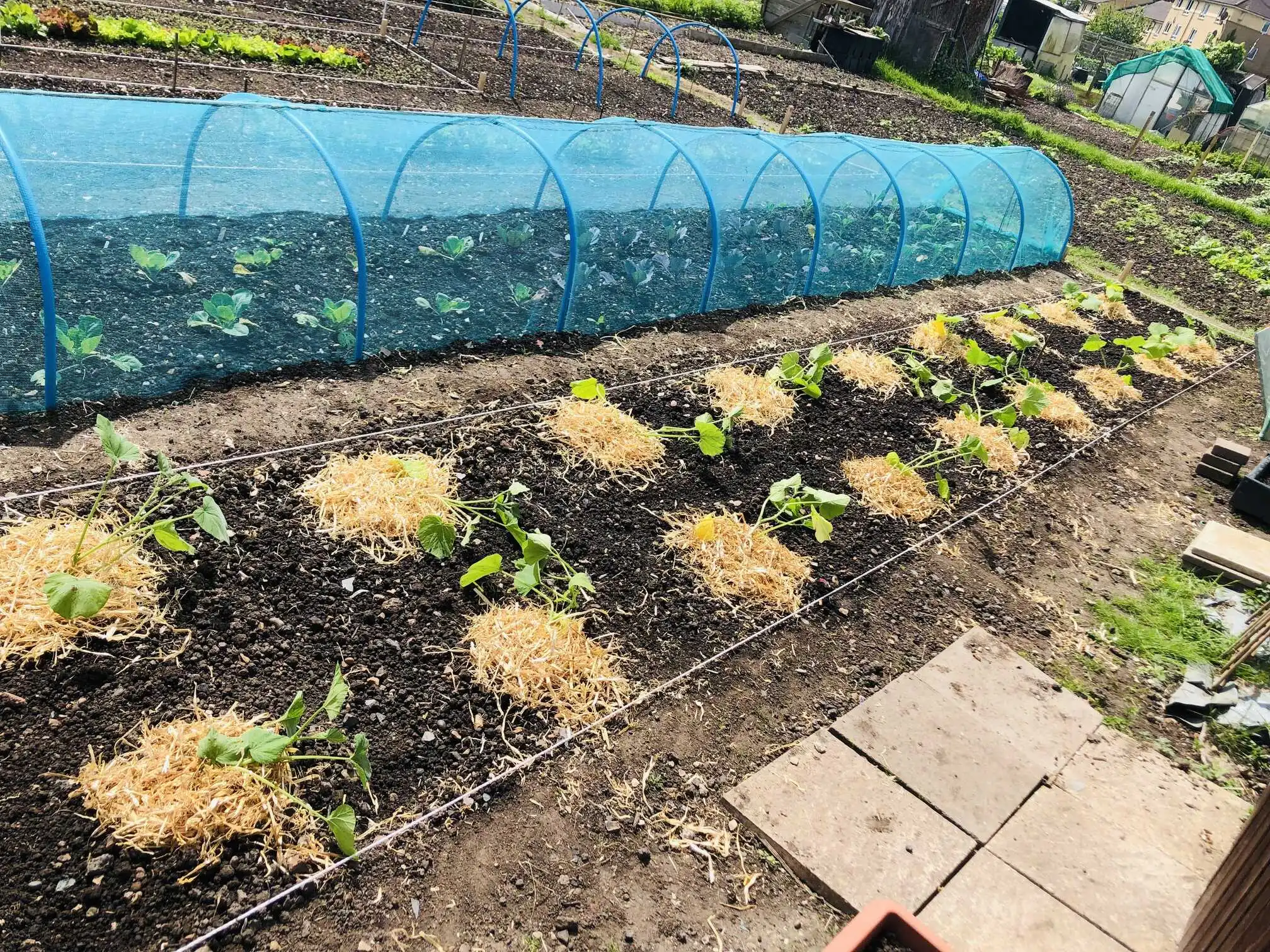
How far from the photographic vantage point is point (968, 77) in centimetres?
2711

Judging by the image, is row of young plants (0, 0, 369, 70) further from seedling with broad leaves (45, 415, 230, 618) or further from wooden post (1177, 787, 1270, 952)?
wooden post (1177, 787, 1270, 952)

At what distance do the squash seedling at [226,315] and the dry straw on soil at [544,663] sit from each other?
2.54m

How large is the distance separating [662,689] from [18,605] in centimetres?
270

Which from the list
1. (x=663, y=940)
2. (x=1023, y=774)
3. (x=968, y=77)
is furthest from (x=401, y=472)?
(x=968, y=77)

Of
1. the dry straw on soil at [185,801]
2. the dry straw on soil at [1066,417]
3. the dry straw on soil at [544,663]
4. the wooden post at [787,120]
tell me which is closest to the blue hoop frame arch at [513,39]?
the wooden post at [787,120]

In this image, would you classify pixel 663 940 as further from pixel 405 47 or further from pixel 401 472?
pixel 405 47

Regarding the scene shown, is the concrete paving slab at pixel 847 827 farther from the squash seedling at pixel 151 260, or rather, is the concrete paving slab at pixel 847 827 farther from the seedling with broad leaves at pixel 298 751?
the squash seedling at pixel 151 260

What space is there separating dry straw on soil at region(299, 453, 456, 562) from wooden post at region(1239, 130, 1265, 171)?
94.8ft

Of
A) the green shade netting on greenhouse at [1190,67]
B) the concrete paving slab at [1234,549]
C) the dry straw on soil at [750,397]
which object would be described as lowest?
the dry straw on soil at [750,397]

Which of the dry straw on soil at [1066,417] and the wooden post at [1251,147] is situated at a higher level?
the wooden post at [1251,147]

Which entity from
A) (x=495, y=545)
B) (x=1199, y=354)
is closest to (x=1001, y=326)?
(x=1199, y=354)

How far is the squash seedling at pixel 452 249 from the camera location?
5.77 meters

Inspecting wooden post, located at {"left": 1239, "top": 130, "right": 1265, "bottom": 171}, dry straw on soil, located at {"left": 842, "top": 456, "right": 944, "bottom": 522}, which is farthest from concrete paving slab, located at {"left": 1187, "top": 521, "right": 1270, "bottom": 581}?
wooden post, located at {"left": 1239, "top": 130, "right": 1265, "bottom": 171}

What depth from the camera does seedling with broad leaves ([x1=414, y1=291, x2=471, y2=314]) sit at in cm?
587
